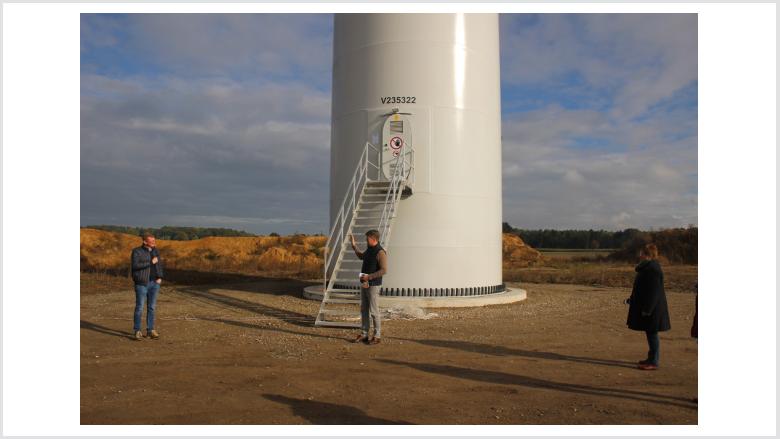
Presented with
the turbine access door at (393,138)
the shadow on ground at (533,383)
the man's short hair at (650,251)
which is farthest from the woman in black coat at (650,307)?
the turbine access door at (393,138)

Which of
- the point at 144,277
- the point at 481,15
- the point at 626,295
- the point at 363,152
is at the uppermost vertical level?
the point at 481,15

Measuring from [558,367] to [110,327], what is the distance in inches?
329

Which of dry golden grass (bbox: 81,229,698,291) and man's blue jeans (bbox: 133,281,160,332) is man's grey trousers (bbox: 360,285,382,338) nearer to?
man's blue jeans (bbox: 133,281,160,332)

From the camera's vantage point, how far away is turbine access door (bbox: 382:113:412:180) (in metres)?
14.1

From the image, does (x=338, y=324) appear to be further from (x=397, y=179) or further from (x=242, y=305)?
(x=397, y=179)

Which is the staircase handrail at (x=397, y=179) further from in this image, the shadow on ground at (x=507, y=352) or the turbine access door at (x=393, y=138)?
the shadow on ground at (x=507, y=352)

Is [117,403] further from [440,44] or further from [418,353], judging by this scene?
[440,44]

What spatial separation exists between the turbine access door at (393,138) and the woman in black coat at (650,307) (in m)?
7.61

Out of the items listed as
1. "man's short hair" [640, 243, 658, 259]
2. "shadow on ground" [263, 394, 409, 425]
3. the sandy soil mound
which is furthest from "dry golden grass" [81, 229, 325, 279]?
"shadow on ground" [263, 394, 409, 425]

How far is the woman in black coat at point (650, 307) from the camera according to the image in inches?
286

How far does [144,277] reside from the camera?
30.7 feet

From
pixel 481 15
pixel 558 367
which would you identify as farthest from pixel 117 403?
pixel 481 15

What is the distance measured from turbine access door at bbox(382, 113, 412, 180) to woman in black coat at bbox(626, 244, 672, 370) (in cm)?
761

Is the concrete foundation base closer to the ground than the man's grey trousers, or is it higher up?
closer to the ground
